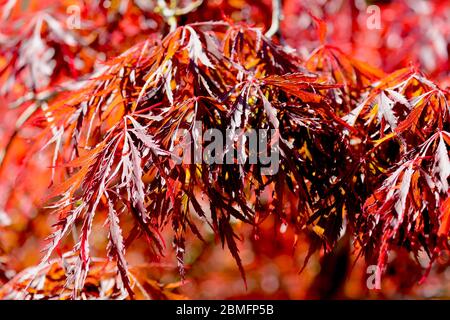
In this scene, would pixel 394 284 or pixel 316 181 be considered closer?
pixel 316 181

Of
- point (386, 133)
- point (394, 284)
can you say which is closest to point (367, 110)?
point (386, 133)

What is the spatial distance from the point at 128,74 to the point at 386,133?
50 cm

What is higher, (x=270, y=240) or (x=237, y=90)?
(x=237, y=90)

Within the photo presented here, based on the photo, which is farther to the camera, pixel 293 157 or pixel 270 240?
pixel 270 240

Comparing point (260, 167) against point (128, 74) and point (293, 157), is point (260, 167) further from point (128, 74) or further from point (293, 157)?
point (128, 74)

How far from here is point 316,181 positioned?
1.07 metres

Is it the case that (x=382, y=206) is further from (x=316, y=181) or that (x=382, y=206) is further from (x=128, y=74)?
(x=128, y=74)

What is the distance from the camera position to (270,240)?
2.55 meters
